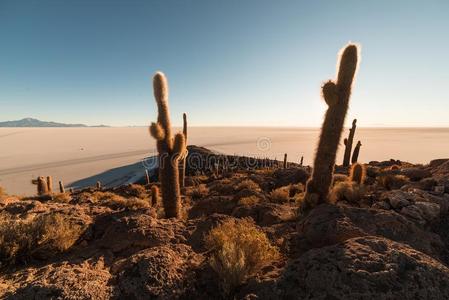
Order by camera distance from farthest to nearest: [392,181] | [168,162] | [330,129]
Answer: [392,181] → [168,162] → [330,129]

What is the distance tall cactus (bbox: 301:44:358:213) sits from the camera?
6.62m

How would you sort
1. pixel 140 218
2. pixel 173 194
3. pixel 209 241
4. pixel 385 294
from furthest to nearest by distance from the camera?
1. pixel 173 194
2. pixel 140 218
3. pixel 209 241
4. pixel 385 294

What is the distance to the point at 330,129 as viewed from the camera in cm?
666

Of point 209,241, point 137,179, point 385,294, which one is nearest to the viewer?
point 385,294

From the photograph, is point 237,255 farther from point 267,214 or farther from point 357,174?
point 357,174

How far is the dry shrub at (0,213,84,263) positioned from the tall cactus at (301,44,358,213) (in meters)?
5.55

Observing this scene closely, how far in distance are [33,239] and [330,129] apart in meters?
6.95

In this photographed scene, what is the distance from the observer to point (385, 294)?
107 inches

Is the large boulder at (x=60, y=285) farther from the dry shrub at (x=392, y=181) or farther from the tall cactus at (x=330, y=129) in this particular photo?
the dry shrub at (x=392, y=181)

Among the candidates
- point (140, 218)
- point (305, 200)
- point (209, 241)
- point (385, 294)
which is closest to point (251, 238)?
point (209, 241)

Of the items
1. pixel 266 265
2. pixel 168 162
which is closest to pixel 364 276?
pixel 266 265

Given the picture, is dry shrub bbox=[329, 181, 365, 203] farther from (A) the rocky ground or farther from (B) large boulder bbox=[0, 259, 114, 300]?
(B) large boulder bbox=[0, 259, 114, 300]

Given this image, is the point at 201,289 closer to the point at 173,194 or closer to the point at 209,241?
the point at 209,241

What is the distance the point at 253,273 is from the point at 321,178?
4.20m
